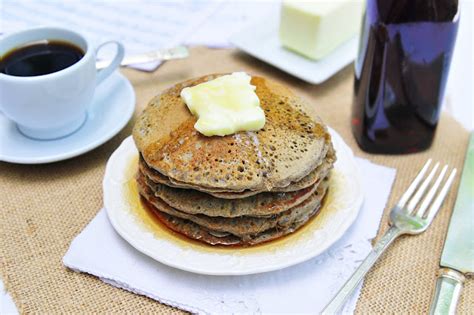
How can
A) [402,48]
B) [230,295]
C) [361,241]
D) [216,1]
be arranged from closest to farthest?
[230,295] → [361,241] → [402,48] → [216,1]

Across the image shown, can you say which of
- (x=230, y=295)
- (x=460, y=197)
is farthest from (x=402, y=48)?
(x=230, y=295)

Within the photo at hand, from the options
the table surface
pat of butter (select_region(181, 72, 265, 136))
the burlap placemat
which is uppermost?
pat of butter (select_region(181, 72, 265, 136))

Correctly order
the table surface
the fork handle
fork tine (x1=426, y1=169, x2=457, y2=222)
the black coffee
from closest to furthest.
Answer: the fork handle, fork tine (x1=426, y1=169, x2=457, y2=222), the black coffee, the table surface

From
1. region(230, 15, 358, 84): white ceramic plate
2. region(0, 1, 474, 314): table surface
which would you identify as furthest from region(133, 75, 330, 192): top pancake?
region(0, 1, 474, 314): table surface

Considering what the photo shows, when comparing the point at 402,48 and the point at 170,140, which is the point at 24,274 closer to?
the point at 170,140

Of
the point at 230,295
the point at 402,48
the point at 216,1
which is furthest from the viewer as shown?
the point at 216,1

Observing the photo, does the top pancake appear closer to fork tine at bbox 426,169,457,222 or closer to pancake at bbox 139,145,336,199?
pancake at bbox 139,145,336,199

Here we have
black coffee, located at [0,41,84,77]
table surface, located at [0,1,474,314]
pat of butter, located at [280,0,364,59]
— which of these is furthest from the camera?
table surface, located at [0,1,474,314]
